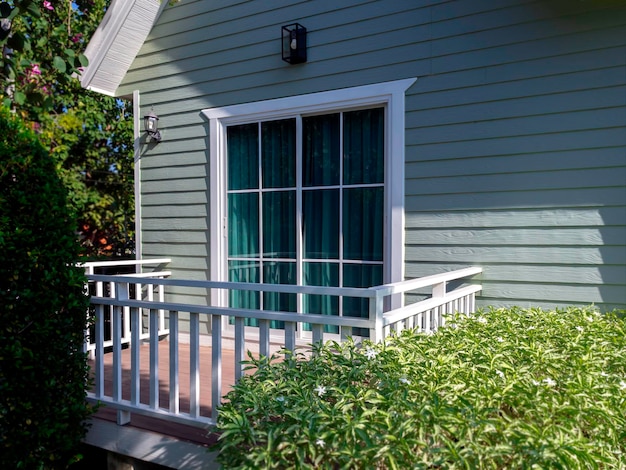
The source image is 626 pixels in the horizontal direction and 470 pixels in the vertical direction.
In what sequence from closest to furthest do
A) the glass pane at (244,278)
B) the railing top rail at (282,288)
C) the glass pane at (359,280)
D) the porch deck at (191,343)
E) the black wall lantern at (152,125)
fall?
the railing top rail at (282,288), the porch deck at (191,343), the glass pane at (359,280), the glass pane at (244,278), the black wall lantern at (152,125)

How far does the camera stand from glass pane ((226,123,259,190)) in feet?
15.0

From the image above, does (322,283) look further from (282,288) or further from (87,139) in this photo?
(87,139)

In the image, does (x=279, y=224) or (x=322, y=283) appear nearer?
(x=322, y=283)

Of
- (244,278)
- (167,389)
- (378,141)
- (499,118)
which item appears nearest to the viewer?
(167,389)

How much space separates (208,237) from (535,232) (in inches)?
111

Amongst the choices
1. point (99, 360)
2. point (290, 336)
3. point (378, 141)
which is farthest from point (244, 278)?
point (290, 336)

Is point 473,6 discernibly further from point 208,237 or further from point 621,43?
point 208,237

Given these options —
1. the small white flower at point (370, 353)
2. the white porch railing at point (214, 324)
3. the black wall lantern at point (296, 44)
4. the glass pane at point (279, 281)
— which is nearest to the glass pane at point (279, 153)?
the black wall lantern at point (296, 44)

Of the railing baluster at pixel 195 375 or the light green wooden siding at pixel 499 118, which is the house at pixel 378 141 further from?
the railing baluster at pixel 195 375

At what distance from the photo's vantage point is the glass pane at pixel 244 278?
14.9 ft

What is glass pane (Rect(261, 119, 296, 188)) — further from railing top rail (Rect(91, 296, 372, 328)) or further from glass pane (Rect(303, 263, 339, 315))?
railing top rail (Rect(91, 296, 372, 328))

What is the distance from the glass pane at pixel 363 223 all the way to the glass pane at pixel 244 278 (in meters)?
0.93

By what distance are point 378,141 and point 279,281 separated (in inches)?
57.4

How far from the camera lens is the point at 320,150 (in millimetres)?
4219
